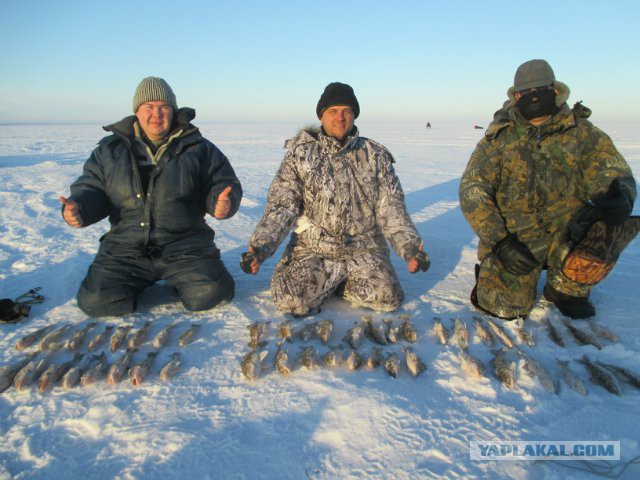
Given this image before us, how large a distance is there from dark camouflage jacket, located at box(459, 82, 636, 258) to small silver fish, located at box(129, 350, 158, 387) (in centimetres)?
289

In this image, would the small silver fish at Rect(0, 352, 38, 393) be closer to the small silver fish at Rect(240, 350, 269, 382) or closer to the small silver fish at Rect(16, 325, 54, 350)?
the small silver fish at Rect(16, 325, 54, 350)

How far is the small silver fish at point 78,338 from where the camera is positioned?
3408 millimetres

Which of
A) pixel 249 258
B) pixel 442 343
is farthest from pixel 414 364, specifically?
pixel 249 258

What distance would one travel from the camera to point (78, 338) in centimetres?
348

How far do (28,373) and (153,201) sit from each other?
1659mm

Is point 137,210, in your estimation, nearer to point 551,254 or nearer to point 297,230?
point 297,230

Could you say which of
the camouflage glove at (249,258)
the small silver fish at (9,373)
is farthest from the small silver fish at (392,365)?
the small silver fish at (9,373)

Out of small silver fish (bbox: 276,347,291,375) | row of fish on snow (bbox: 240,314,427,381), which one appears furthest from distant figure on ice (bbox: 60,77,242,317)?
small silver fish (bbox: 276,347,291,375)

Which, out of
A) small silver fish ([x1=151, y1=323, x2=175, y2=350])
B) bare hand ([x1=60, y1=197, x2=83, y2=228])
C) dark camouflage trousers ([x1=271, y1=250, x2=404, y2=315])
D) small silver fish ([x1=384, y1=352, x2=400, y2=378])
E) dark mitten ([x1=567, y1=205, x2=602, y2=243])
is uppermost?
bare hand ([x1=60, y1=197, x2=83, y2=228])

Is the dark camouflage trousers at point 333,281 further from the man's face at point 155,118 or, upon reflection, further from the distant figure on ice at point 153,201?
the man's face at point 155,118

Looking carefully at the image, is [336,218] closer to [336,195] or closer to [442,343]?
[336,195]

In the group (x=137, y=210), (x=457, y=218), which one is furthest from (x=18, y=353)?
(x=457, y=218)

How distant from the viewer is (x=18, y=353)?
335 centimetres

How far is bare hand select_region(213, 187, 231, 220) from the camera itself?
12.3ft
